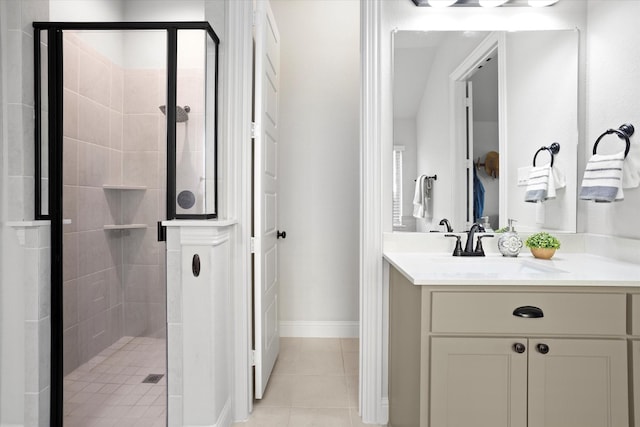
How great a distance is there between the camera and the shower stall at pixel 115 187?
1.71 metres

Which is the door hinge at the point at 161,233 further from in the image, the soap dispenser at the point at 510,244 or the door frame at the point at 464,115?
the soap dispenser at the point at 510,244

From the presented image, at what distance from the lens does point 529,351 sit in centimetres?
130

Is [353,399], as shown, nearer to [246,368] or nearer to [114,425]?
[246,368]

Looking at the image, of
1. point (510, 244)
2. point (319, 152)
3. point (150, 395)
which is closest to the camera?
point (150, 395)

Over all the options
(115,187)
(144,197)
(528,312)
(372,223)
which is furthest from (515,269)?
(115,187)

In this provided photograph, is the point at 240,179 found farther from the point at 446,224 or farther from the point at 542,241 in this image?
the point at 542,241

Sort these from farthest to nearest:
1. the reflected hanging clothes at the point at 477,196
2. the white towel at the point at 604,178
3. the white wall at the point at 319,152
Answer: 1. the white wall at the point at 319,152
2. the reflected hanging clothes at the point at 477,196
3. the white towel at the point at 604,178

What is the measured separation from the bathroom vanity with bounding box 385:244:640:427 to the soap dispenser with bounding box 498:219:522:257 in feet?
1.91

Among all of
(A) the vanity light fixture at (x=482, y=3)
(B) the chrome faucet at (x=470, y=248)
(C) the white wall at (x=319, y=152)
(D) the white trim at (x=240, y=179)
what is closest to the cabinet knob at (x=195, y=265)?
(D) the white trim at (x=240, y=179)

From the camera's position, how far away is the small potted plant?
183 centimetres

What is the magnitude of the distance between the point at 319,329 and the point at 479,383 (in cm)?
198

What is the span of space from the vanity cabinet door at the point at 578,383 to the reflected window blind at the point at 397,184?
0.92 m

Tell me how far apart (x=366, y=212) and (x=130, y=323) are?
4.18 ft

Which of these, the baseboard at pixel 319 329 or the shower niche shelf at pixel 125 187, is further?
the baseboard at pixel 319 329
